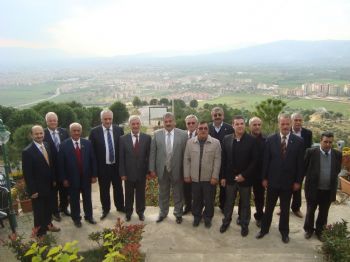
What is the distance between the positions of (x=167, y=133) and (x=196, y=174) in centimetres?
78

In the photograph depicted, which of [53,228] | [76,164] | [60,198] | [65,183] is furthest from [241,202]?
[60,198]

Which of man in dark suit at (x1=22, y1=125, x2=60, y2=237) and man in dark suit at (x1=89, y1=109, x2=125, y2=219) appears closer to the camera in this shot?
man in dark suit at (x1=22, y1=125, x2=60, y2=237)

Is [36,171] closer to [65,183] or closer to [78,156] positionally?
[65,183]

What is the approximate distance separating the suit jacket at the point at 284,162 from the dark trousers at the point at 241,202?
0.43m

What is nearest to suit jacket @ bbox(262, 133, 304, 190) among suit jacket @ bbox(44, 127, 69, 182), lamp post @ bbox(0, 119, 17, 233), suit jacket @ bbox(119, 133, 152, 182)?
suit jacket @ bbox(119, 133, 152, 182)

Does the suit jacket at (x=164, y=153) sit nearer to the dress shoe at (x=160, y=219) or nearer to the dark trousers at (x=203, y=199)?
the dark trousers at (x=203, y=199)

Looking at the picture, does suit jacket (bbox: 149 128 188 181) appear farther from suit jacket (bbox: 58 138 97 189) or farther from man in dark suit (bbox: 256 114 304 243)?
man in dark suit (bbox: 256 114 304 243)

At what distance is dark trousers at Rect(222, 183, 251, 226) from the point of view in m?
4.85

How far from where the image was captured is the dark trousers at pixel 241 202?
4.85 m

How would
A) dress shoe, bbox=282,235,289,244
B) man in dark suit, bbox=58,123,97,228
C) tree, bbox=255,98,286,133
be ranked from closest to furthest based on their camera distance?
dress shoe, bbox=282,235,289,244
man in dark suit, bbox=58,123,97,228
tree, bbox=255,98,286,133

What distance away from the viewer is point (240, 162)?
4711 mm

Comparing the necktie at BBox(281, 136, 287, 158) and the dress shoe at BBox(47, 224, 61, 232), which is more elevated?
the necktie at BBox(281, 136, 287, 158)

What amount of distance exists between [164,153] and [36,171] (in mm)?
1926

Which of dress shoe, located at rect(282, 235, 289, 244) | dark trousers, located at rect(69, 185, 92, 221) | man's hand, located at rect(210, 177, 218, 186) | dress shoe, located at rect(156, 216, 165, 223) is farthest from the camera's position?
dress shoe, located at rect(156, 216, 165, 223)
